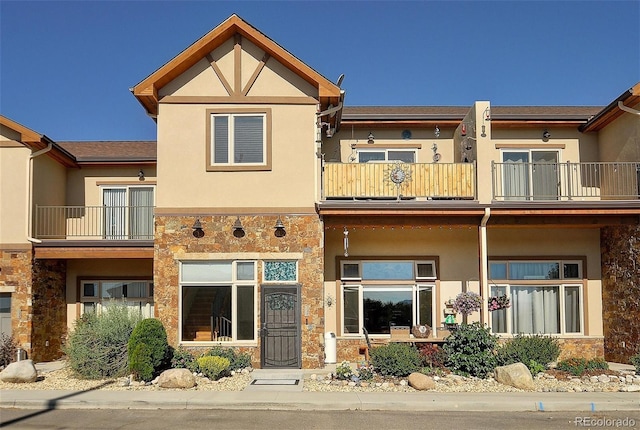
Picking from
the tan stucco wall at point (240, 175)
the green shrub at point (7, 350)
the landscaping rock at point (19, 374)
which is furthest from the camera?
the green shrub at point (7, 350)

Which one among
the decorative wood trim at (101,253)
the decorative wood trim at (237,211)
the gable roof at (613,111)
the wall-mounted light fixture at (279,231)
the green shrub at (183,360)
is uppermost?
the gable roof at (613,111)

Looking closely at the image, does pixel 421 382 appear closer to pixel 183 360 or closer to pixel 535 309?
pixel 183 360

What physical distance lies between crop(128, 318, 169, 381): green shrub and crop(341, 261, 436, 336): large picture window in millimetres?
5439

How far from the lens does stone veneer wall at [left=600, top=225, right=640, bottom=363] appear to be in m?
15.8

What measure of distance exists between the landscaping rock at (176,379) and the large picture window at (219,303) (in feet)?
7.39

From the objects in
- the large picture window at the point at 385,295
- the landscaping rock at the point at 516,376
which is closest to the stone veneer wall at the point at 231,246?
the large picture window at the point at 385,295

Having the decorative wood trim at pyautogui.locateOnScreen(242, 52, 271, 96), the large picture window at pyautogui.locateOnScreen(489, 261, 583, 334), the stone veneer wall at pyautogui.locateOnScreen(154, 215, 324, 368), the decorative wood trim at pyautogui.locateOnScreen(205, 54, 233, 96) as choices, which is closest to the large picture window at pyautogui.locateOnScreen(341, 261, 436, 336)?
Result: the large picture window at pyautogui.locateOnScreen(489, 261, 583, 334)

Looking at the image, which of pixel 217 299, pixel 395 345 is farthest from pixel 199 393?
pixel 395 345

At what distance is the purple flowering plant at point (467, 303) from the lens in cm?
1513

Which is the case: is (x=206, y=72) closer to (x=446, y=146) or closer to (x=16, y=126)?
(x=16, y=126)

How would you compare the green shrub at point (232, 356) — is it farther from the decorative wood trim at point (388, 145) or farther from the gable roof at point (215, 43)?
the decorative wood trim at point (388, 145)

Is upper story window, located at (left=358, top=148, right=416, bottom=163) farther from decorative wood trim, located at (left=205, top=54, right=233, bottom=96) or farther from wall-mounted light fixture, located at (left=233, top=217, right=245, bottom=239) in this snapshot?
wall-mounted light fixture, located at (left=233, top=217, right=245, bottom=239)

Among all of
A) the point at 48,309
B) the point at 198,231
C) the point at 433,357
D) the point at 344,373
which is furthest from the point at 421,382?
the point at 48,309

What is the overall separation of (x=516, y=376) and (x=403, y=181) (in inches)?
213
